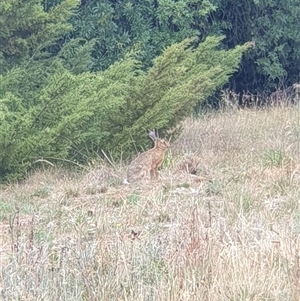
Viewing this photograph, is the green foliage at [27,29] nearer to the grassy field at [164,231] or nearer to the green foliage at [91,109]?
the green foliage at [91,109]

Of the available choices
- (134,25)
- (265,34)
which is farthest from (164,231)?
(265,34)

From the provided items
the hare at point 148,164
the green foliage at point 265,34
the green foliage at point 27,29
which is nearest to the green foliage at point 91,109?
the green foliage at point 27,29

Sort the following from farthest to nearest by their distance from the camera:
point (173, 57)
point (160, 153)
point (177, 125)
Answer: point (177, 125) < point (173, 57) < point (160, 153)

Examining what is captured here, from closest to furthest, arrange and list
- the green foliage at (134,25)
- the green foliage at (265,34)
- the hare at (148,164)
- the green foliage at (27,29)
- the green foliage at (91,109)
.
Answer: the hare at (148,164) → the green foliage at (91,109) → the green foliage at (27,29) → the green foliage at (134,25) → the green foliage at (265,34)

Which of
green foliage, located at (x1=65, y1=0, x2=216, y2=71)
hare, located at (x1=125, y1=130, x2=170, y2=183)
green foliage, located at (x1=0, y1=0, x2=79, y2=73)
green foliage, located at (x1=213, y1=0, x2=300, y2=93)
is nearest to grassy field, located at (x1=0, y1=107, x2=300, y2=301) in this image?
hare, located at (x1=125, y1=130, x2=170, y2=183)

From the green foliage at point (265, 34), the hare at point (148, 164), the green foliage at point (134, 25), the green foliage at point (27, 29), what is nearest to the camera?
the hare at point (148, 164)

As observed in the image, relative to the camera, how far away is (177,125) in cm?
1022

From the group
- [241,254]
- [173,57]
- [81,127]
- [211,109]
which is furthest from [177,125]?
[241,254]

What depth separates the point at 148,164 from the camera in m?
7.76

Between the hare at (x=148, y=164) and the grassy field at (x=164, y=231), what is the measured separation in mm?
134

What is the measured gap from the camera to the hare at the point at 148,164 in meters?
7.68

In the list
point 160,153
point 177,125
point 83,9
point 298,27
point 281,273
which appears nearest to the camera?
point 281,273

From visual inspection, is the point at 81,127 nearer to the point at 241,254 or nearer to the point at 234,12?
the point at 241,254

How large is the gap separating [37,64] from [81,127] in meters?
1.86
